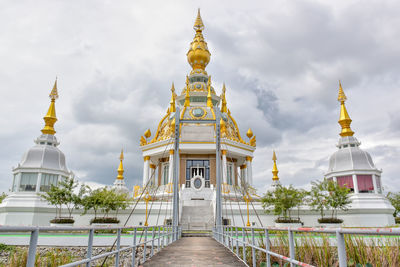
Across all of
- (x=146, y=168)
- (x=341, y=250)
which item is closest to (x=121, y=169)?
(x=146, y=168)

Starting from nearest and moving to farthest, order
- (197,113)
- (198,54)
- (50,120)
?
1. (50,120)
2. (197,113)
3. (198,54)

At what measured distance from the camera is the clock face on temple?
41.6 m

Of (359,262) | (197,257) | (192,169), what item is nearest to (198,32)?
(192,169)

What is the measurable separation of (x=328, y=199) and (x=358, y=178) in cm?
915

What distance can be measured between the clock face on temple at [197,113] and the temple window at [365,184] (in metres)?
20.6

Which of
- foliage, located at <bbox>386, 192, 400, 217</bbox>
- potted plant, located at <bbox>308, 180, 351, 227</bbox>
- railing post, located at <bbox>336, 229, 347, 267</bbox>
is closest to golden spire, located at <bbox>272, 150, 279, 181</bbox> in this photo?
foliage, located at <bbox>386, 192, 400, 217</bbox>

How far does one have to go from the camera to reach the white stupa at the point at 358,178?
101 feet

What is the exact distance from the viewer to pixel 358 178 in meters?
34.2

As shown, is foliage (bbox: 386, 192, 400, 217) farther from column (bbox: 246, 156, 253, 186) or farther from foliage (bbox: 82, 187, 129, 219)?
foliage (bbox: 82, 187, 129, 219)

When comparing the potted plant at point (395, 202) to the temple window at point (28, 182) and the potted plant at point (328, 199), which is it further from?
the temple window at point (28, 182)

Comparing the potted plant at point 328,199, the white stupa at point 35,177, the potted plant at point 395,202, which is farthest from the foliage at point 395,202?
the white stupa at point 35,177

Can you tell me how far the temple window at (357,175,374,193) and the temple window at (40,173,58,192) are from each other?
33.9 meters

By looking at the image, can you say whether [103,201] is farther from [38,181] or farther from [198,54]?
[198,54]

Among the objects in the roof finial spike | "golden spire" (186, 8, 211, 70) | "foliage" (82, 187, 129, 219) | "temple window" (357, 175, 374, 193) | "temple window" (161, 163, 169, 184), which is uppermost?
the roof finial spike
